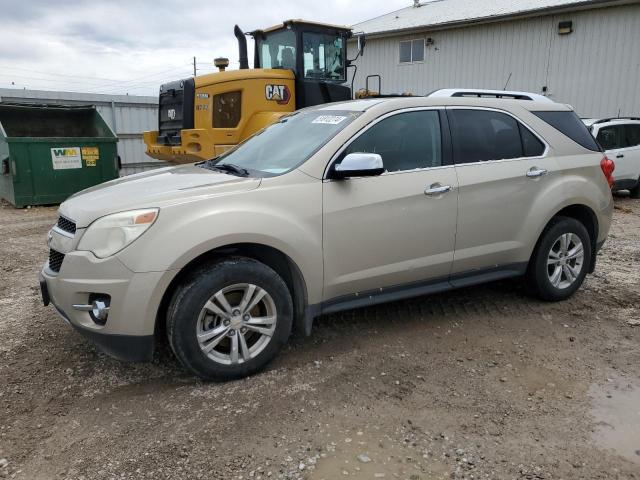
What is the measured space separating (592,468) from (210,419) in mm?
1974

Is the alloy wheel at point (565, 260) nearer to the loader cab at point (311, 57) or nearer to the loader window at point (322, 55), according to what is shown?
the loader cab at point (311, 57)

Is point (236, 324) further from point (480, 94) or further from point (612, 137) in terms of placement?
point (612, 137)

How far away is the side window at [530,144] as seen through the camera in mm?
4352

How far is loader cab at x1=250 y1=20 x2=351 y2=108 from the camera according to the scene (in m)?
8.90

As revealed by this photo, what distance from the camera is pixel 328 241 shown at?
344 cm

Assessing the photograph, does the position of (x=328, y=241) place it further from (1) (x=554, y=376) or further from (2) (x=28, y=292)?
(2) (x=28, y=292)

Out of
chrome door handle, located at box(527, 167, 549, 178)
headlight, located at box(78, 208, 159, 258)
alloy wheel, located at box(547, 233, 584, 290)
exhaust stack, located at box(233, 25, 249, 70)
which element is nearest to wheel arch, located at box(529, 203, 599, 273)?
alloy wheel, located at box(547, 233, 584, 290)

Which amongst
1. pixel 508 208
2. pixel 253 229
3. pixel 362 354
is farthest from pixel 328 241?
pixel 508 208

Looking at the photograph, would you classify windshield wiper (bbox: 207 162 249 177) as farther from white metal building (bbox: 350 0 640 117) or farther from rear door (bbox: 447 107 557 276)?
white metal building (bbox: 350 0 640 117)

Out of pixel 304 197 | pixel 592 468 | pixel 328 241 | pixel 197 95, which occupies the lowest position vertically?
pixel 592 468

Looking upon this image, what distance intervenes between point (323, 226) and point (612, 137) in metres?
9.64

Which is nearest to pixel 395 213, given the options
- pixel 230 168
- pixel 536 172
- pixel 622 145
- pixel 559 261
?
pixel 230 168

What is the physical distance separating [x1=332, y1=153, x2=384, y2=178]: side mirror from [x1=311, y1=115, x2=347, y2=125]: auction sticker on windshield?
48 centimetres

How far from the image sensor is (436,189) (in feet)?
12.5
